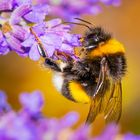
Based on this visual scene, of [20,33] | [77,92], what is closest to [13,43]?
[20,33]

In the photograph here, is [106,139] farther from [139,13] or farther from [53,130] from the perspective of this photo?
[139,13]

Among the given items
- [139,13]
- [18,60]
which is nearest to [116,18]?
[139,13]

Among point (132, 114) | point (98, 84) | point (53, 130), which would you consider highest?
point (53, 130)

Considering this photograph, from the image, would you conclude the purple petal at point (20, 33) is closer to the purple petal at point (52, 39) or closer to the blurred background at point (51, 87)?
the purple petal at point (52, 39)

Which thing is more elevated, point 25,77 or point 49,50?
point 49,50

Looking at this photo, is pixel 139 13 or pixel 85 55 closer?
pixel 85 55

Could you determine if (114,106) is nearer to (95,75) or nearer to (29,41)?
(95,75)

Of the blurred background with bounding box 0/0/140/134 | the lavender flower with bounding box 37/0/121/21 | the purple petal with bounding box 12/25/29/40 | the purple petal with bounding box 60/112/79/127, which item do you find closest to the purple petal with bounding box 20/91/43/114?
the purple petal with bounding box 60/112/79/127
